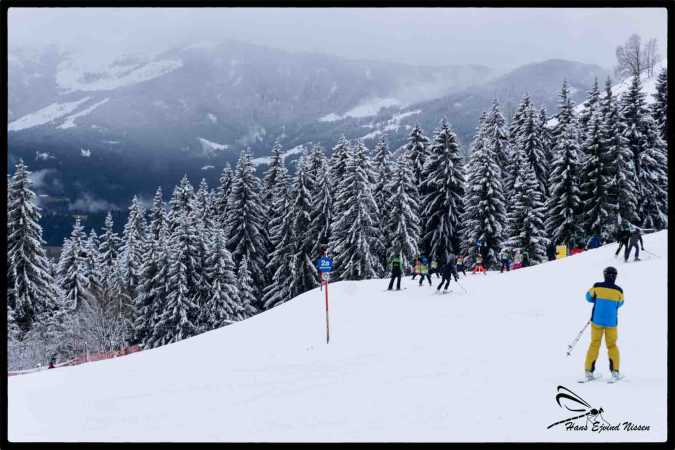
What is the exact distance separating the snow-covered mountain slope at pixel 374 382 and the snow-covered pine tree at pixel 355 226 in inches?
955

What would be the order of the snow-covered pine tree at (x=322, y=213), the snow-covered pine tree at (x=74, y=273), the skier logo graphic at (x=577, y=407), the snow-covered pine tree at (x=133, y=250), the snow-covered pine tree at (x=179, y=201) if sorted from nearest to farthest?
the skier logo graphic at (x=577, y=407) < the snow-covered pine tree at (x=322, y=213) < the snow-covered pine tree at (x=74, y=273) < the snow-covered pine tree at (x=179, y=201) < the snow-covered pine tree at (x=133, y=250)

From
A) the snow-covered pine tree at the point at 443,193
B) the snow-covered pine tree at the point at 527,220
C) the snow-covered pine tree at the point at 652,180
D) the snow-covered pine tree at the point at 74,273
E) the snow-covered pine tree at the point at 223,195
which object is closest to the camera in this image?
the snow-covered pine tree at the point at 652,180

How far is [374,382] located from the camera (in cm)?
961

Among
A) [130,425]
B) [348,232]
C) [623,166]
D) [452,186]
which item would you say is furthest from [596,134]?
[130,425]

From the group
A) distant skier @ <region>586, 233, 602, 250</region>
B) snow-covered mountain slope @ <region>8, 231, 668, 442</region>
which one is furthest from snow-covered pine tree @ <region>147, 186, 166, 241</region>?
snow-covered mountain slope @ <region>8, 231, 668, 442</region>

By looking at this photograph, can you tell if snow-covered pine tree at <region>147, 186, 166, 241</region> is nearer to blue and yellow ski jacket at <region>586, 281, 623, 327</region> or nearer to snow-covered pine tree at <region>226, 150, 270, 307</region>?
snow-covered pine tree at <region>226, 150, 270, 307</region>

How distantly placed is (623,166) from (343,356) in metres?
33.3

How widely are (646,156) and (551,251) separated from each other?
9.81 m

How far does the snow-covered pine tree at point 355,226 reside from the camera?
136 ft

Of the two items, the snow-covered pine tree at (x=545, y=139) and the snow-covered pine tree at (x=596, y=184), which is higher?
the snow-covered pine tree at (x=545, y=139)

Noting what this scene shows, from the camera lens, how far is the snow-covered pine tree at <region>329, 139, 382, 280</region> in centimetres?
4144

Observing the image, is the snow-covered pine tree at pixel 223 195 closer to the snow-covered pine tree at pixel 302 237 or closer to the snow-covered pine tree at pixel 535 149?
the snow-covered pine tree at pixel 302 237

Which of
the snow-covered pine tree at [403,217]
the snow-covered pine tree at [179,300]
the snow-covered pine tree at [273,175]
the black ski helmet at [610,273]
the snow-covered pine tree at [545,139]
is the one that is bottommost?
the snow-covered pine tree at [179,300]

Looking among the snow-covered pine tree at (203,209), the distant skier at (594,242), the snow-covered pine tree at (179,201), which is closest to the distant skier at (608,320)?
the distant skier at (594,242)
